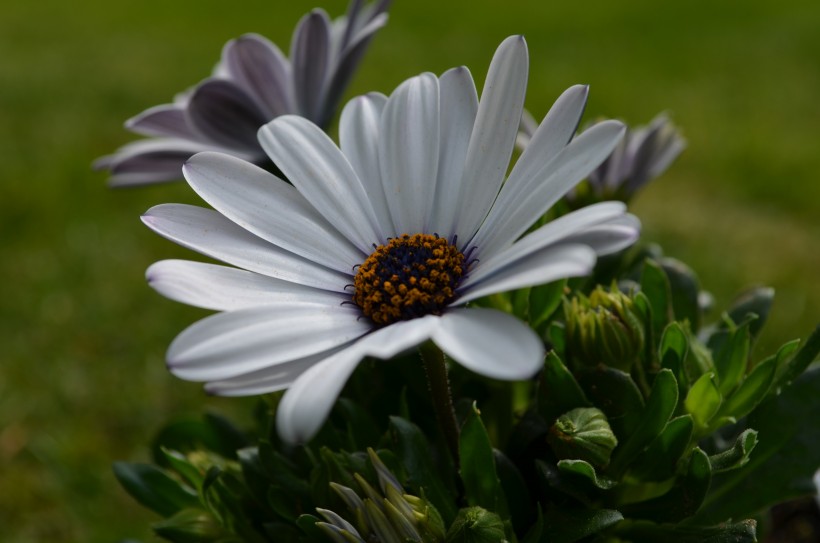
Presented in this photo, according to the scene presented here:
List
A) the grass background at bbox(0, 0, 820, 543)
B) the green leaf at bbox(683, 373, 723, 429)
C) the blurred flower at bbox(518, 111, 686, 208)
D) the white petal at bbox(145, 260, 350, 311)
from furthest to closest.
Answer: the grass background at bbox(0, 0, 820, 543)
the blurred flower at bbox(518, 111, 686, 208)
the green leaf at bbox(683, 373, 723, 429)
the white petal at bbox(145, 260, 350, 311)

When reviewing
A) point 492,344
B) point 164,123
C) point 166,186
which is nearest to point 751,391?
point 492,344

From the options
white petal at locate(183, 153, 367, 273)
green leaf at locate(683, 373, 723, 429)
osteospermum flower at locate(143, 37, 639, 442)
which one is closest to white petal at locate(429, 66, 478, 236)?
osteospermum flower at locate(143, 37, 639, 442)

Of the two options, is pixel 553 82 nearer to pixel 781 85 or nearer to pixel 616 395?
pixel 781 85

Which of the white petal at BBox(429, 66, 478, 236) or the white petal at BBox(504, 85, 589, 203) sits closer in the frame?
the white petal at BBox(504, 85, 589, 203)

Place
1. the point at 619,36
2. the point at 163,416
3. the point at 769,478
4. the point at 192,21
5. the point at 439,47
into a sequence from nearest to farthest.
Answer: the point at 769,478
the point at 163,416
the point at 439,47
the point at 619,36
the point at 192,21

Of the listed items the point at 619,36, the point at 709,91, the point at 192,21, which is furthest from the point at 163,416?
the point at 192,21

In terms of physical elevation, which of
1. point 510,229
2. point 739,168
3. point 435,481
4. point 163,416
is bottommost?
point 739,168

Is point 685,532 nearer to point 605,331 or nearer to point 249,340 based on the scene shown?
point 605,331

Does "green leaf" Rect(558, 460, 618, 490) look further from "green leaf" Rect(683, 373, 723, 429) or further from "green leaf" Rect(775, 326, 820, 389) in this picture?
"green leaf" Rect(775, 326, 820, 389)
